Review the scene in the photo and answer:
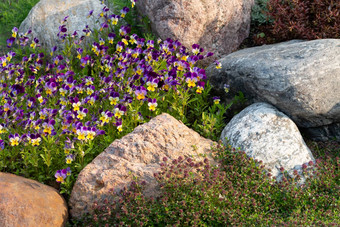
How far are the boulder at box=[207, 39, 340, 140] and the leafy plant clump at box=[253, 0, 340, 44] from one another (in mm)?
953

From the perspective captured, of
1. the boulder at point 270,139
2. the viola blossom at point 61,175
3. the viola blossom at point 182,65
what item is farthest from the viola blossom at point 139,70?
the viola blossom at point 61,175

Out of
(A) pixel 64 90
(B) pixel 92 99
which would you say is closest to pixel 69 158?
(B) pixel 92 99

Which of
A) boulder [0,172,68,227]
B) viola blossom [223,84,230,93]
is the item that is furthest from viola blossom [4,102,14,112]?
viola blossom [223,84,230,93]

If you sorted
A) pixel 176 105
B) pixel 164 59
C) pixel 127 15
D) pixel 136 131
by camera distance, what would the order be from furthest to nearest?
pixel 127 15 < pixel 164 59 < pixel 176 105 < pixel 136 131

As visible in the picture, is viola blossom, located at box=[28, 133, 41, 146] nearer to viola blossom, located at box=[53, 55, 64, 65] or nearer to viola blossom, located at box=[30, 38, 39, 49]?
viola blossom, located at box=[53, 55, 64, 65]

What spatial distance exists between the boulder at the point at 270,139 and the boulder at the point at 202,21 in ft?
6.48

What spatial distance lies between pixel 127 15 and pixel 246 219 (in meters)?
4.77

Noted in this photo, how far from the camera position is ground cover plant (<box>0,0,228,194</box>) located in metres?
5.31

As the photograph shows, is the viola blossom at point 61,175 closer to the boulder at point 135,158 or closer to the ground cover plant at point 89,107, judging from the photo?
the ground cover plant at point 89,107

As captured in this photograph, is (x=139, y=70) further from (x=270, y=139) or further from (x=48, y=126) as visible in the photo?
(x=270, y=139)

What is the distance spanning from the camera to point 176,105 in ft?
20.1

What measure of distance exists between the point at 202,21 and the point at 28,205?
4.13 m

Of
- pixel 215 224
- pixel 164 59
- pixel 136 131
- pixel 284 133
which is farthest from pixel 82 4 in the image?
pixel 215 224

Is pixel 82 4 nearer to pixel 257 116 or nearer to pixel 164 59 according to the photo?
pixel 164 59
